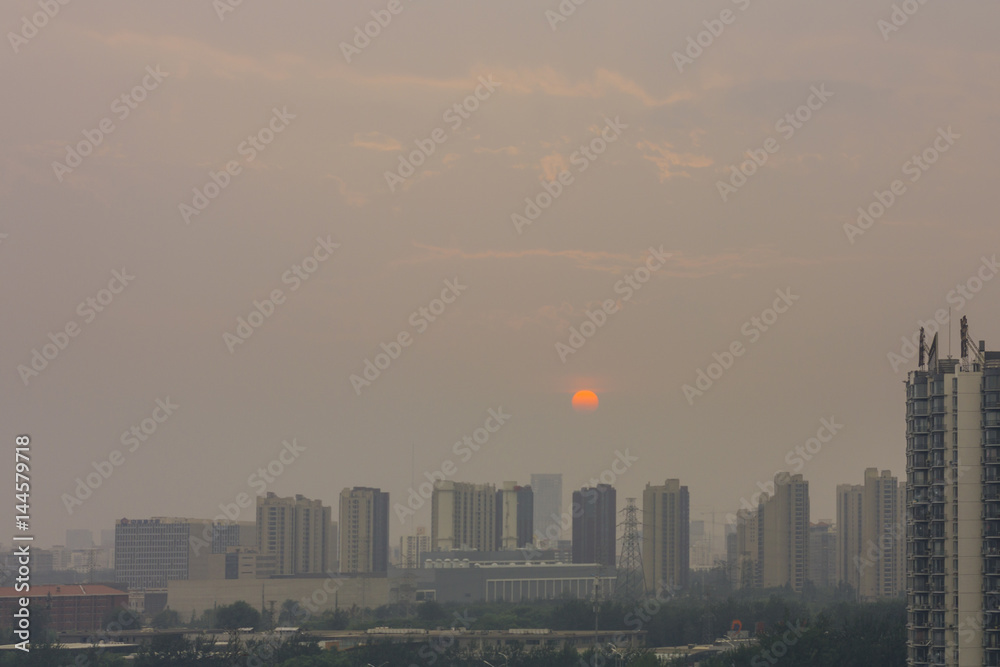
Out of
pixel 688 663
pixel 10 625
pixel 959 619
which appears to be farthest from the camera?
pixel 10 625

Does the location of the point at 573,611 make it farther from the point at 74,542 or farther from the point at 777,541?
the point at 74,542

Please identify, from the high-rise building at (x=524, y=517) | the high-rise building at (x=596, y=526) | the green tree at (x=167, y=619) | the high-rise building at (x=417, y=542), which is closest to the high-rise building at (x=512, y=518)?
the high-rise building at (x=524, y=517)

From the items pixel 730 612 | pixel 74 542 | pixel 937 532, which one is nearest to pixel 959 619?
pixel 937 532

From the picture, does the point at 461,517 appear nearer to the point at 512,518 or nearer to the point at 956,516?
the point at 512,518

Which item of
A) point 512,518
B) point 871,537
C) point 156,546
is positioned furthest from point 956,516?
point 156,546

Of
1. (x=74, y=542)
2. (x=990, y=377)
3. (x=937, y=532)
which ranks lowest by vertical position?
(x=74, y=542)

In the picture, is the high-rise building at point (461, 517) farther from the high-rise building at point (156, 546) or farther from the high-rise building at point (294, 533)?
the high-rise building at point (156, 546)
